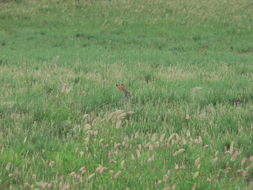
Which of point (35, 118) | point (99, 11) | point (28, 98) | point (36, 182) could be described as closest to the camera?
point (36, 182)

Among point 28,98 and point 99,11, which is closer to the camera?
point 28,98

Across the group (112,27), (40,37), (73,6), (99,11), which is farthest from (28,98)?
(73,6)

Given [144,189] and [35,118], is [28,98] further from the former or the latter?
[144,189]

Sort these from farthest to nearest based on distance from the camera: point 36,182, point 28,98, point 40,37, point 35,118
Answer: point 40,37 → point 28,98 → point 35,118 → point 36,182

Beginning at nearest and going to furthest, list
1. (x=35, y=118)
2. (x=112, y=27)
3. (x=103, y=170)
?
(x=103, y=170) < (x=35, y=118) < (x=112, y=27)

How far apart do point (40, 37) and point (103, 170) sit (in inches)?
877

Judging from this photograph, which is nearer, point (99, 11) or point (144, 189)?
point (144, 189)

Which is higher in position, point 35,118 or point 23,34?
point 35,118

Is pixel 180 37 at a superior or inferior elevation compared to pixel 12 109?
inferior

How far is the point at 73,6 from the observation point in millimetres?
35094

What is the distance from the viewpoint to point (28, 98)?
21.0ft

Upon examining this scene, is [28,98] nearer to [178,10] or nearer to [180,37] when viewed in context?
[180,37]

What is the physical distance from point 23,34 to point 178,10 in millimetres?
13691

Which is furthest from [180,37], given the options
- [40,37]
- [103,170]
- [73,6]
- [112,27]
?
[103,170]
